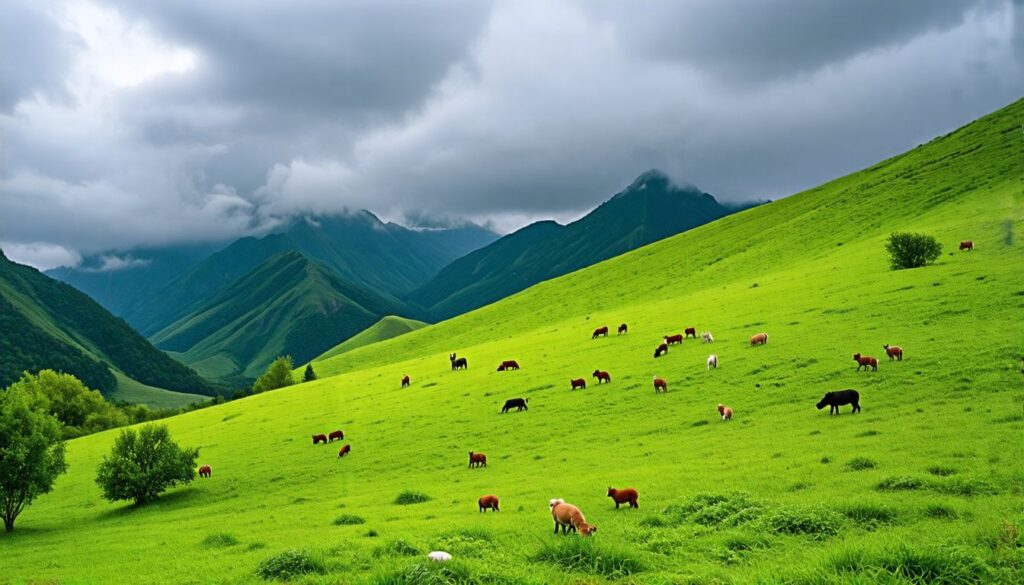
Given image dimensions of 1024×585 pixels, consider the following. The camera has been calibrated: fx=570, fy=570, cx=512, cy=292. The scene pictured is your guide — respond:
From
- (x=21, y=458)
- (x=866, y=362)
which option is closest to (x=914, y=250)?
(x=866, y=362)

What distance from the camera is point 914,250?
157 ft

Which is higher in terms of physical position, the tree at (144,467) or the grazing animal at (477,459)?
the tree at (144,467)

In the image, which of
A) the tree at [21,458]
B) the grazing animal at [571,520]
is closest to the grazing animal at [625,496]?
the grazing animal at [571,520]

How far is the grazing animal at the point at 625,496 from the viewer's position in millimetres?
16891

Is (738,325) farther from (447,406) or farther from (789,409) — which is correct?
(447,406)

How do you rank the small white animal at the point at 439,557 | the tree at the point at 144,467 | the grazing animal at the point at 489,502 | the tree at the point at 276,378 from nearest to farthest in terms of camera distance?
1. the small white animal at the point at 439,557
2. the grazing animal at the point at 489,502
3. the tree at the point at 144,467
4. the tree at the point at 276,378

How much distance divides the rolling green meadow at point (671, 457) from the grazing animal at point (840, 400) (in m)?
0.68

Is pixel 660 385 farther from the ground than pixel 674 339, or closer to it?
closer to it

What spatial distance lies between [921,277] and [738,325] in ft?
44.6

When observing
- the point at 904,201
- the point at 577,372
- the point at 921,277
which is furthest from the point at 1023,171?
the point at 577,372

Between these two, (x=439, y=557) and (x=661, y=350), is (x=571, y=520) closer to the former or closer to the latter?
(x=439, y=557)

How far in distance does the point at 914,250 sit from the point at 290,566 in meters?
53.1

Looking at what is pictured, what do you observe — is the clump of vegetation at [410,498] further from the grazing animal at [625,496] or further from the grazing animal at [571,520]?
the grazing animal at [571,520]

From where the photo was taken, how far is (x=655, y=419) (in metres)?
29.7
